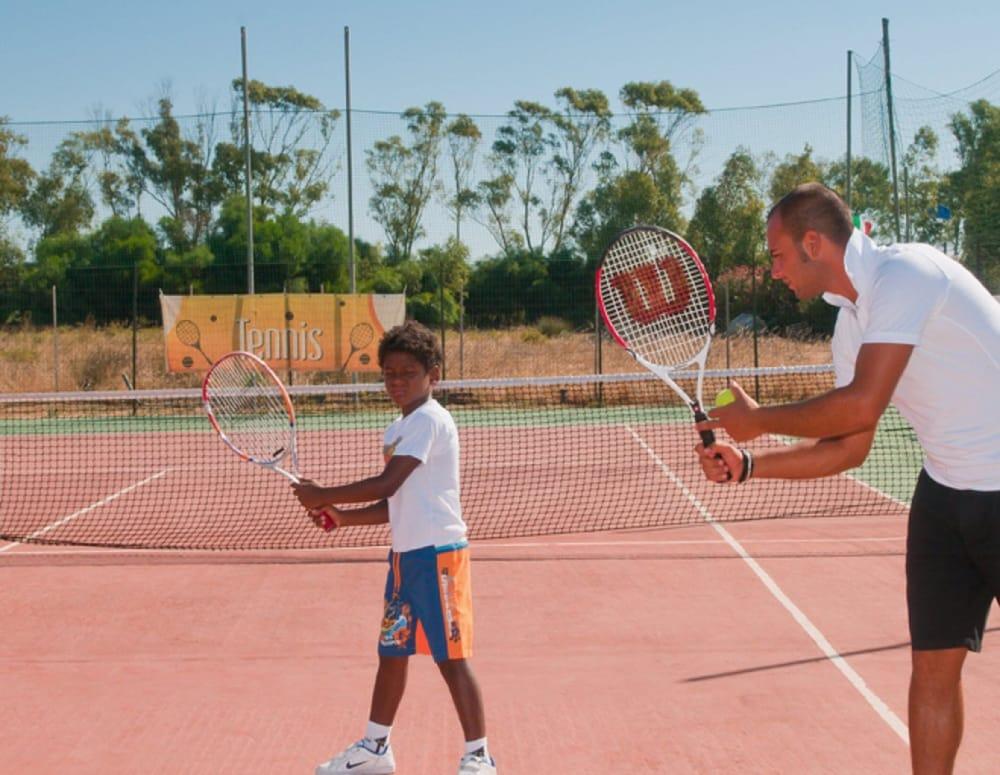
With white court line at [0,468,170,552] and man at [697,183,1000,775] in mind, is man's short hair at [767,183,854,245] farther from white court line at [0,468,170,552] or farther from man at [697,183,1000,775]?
white court line at [0,468,170,552]

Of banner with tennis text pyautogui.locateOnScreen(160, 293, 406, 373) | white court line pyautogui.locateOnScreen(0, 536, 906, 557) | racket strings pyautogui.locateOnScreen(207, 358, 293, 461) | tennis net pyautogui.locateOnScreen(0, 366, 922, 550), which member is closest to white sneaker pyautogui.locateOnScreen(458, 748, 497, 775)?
racket strings pyautogui.locateOnScreen(207, 358, 293, 461)

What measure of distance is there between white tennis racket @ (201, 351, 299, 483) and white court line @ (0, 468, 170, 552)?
369 cm

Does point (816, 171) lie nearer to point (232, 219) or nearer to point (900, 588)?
point (232, 219)

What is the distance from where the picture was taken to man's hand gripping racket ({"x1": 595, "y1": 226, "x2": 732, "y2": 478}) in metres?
4.26

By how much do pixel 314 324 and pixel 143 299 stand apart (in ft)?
12.9

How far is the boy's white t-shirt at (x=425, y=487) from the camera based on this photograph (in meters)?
3.89

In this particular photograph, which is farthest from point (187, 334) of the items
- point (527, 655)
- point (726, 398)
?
point (726, 398)

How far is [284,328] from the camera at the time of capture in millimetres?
17750

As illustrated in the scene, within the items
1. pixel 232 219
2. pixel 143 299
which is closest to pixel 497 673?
pixel 143 299

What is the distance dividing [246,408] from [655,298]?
75.4 inches

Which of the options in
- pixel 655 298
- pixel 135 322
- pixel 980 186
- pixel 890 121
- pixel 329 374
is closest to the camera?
pixel 655 298

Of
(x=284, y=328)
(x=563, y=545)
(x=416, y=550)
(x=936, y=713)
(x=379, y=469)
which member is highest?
(x=284, y=328)

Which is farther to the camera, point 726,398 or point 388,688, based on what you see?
point 388,688

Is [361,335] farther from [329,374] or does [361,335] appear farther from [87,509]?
[87,509]
